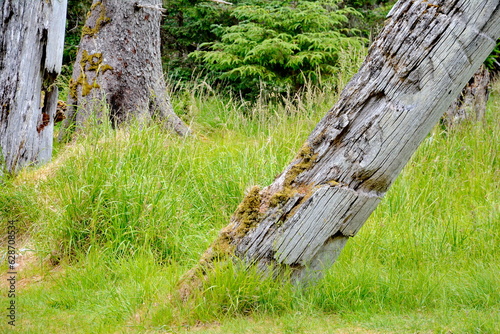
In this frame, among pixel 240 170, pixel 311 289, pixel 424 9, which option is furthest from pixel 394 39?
pixel 240 170

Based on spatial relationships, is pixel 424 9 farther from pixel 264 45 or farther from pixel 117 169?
pixel 264 45

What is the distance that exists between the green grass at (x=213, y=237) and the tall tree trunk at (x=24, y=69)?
53 cm

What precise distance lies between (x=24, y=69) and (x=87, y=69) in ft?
4.65

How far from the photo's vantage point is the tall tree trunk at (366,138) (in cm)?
327

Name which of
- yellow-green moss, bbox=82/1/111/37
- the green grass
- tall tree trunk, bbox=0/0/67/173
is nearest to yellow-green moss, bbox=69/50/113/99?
yellow-green moss, bbox=82/1/111/37

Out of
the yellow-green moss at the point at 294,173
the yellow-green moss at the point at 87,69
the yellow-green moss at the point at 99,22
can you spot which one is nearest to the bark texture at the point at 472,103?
the yellow-green moss at the point at 294,173

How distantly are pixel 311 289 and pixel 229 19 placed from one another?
10313 millimetres

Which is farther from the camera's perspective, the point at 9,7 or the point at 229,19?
the point at 229,19

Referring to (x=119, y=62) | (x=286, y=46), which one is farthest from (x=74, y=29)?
(x=286, y=46)

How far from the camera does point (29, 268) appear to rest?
16.1ft

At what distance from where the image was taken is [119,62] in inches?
311

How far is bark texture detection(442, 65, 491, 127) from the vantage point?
25.1 feet

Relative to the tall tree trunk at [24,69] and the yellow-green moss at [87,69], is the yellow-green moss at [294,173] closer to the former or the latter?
the tall tree trunk at [24,69]

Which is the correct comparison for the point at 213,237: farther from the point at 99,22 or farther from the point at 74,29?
the point at 74,29
